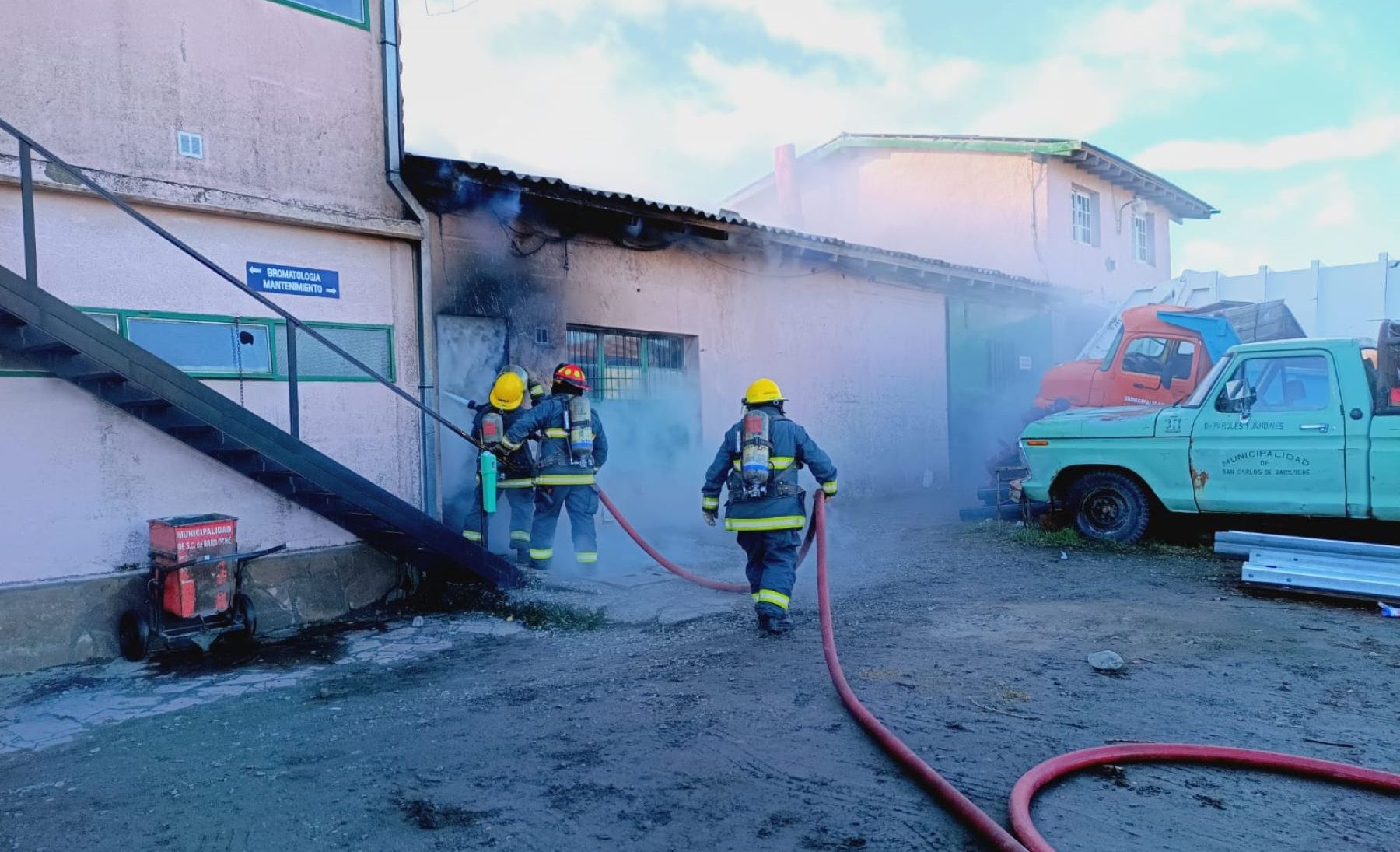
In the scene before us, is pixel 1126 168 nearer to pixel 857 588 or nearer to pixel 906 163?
pixel 906 163

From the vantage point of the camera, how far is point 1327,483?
704 cm

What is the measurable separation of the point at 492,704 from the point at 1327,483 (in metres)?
6.76

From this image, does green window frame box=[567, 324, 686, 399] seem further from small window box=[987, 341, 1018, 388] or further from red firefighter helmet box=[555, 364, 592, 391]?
small window box=[987, 341, 1018, 388]

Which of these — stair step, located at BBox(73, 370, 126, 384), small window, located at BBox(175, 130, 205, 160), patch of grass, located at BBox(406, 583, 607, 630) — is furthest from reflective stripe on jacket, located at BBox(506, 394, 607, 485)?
small window, located at BBox(175, 130, 205, 160)

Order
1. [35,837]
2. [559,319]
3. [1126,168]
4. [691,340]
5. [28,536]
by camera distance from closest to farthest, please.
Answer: [35,837] < [28,536] < [559,319] < [691,340] < [1126,168]

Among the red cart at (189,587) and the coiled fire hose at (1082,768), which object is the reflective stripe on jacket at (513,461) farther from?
the coiled fire hose at (1082,768)

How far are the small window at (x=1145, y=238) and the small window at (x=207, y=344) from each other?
2055 cm

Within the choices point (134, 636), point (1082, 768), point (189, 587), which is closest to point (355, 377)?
point (189, 587)

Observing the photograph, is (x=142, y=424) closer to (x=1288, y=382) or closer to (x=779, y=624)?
(x=779, y=624)

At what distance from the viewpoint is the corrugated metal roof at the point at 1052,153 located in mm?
17734

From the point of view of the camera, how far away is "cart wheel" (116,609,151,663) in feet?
18.5

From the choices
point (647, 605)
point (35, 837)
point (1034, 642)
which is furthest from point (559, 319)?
point (35, 837)

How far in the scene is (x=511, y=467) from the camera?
7496mm

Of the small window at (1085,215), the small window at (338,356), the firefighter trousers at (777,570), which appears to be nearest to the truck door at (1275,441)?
the firefighter trousers at (777,570)
